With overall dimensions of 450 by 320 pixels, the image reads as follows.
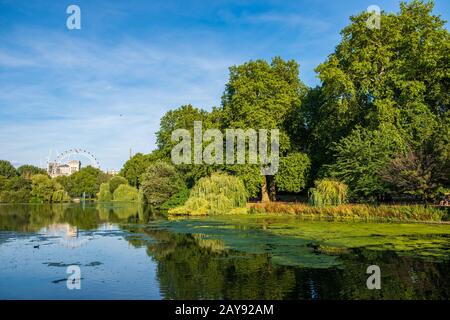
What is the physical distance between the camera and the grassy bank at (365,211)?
2764 centimetres

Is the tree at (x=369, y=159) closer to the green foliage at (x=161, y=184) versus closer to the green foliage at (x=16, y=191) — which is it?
the green foliage at (x=161, y=184)

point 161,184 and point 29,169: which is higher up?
point 29,169

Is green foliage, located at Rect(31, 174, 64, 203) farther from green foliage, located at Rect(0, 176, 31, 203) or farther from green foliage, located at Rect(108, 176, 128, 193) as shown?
green foliage, located at Rect(108, 176, 128, 193)

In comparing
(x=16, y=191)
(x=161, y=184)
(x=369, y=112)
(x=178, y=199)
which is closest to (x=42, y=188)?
(x=16, y=191)

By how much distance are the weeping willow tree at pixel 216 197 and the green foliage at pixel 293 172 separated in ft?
16.3

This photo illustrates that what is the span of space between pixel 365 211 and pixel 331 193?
11.2ft

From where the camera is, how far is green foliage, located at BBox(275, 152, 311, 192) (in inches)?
1624

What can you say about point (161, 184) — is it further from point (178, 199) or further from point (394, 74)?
point (394, 74)

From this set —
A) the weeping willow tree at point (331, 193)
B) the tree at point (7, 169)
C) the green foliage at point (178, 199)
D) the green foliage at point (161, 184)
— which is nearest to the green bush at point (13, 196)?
the tree at point (7, 169)

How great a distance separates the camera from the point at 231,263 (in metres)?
14.7

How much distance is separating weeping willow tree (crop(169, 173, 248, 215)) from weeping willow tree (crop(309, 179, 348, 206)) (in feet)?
23.3

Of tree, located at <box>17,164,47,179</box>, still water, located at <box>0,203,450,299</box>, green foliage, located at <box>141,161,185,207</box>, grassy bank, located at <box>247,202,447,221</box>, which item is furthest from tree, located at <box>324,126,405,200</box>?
tree, located at <box>17,164,47,179</box>
